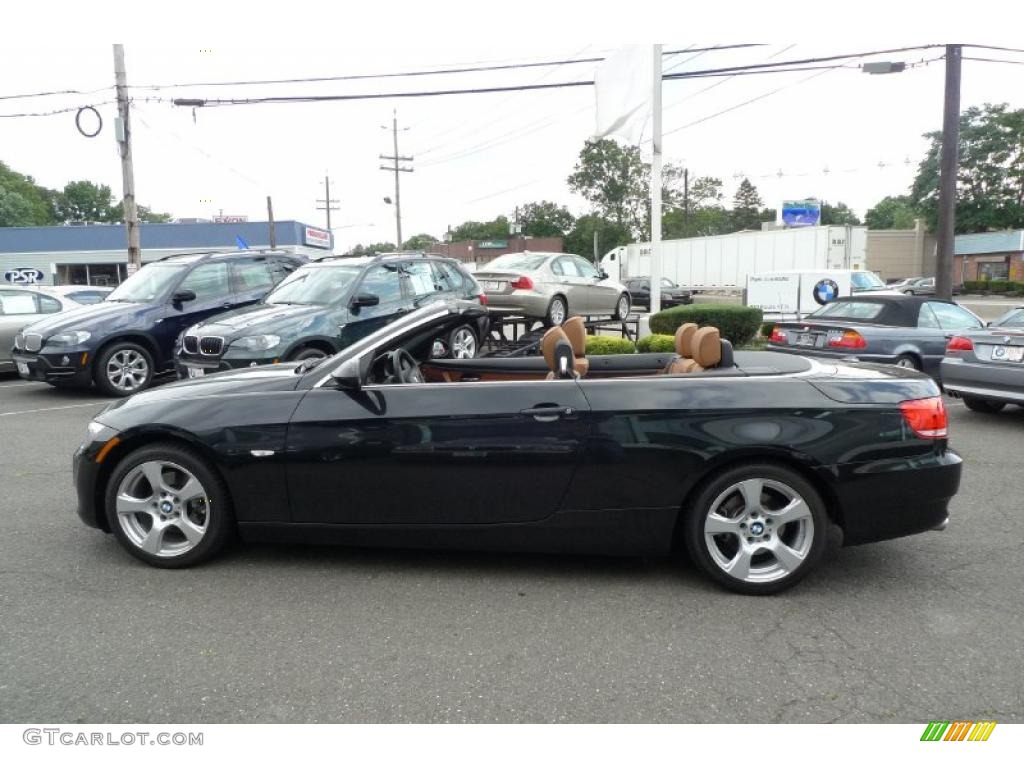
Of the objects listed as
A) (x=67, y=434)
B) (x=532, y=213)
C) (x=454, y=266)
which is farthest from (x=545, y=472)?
(x=532, y=213)

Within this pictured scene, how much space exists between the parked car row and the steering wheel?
15.0 feet

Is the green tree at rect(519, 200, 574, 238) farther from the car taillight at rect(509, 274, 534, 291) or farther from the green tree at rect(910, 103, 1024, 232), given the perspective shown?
the car taillight at rect(509, 274, 534, 291)

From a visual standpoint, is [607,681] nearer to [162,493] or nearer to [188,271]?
A: [162,493]

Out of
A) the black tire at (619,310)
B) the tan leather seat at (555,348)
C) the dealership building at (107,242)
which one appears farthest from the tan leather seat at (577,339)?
the dealership building at (107,242)

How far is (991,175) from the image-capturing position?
65.9 metres

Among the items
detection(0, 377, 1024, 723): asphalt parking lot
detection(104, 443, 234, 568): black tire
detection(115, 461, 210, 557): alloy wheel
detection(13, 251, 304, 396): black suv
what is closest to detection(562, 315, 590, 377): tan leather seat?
detection(0, 377, 1024, 723): asphalt parking lot

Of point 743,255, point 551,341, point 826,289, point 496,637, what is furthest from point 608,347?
point 743,255

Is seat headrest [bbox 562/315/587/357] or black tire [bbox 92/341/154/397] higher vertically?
seat headrest [bbox 562/315/587/357]

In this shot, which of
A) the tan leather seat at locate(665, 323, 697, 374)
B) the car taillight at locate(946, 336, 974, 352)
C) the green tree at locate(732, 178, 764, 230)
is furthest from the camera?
the green tree at locate(732, 178, 764, 230)

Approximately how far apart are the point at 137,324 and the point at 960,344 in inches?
389

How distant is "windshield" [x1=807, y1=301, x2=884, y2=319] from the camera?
1091 centimetres

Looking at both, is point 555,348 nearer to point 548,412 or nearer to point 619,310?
point 548,412

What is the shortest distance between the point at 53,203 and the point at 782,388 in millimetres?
117825

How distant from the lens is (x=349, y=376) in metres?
4.18
